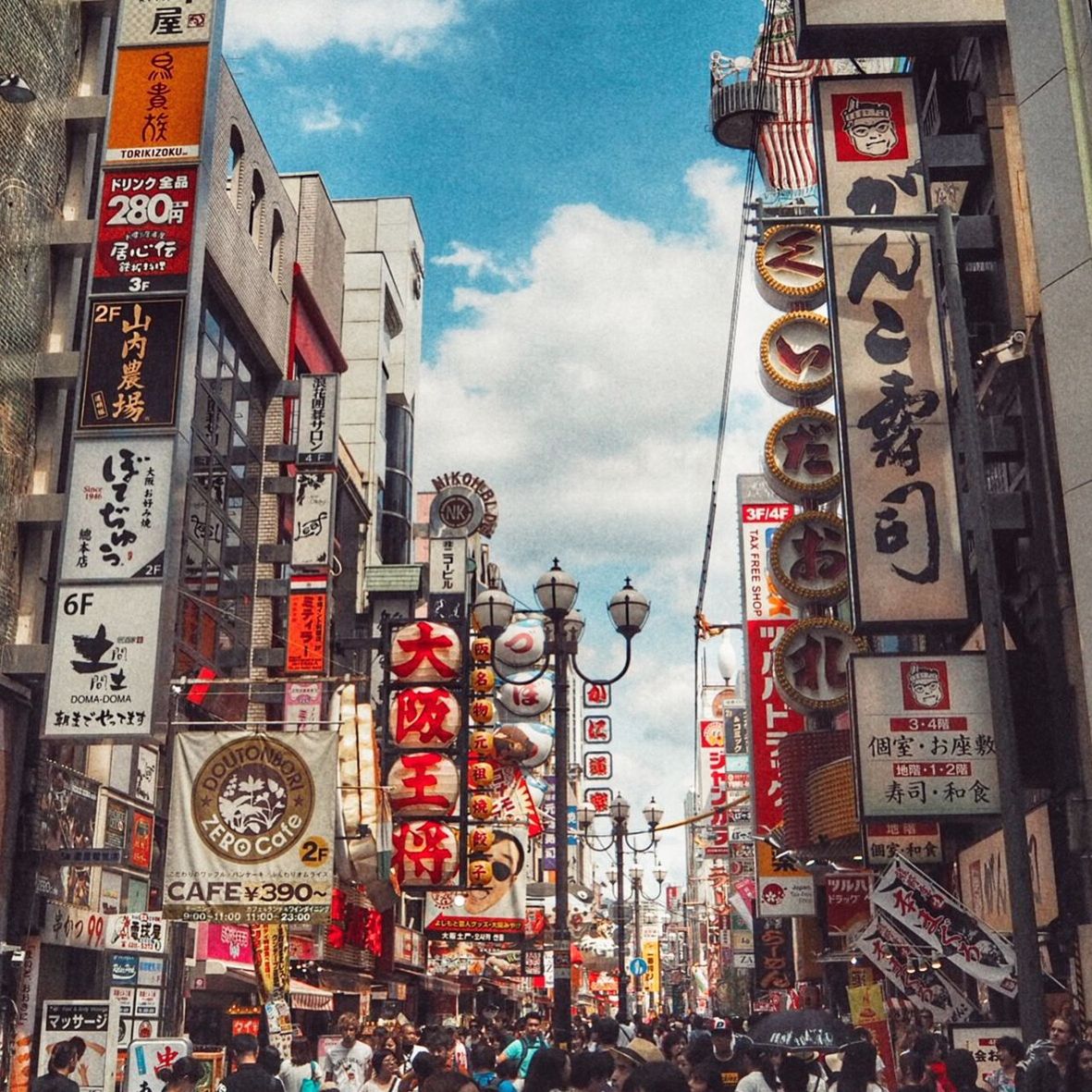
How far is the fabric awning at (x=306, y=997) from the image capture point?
3128 centimetres

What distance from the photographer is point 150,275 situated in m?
20.9

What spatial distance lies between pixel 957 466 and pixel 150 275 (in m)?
12.7

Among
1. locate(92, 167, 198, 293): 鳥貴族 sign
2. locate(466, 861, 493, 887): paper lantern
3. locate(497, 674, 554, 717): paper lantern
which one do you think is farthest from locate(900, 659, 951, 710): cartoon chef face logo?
locate(497, 674, 554, 717): paper lantern

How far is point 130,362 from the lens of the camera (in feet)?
67.8

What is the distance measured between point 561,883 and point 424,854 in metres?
13.6

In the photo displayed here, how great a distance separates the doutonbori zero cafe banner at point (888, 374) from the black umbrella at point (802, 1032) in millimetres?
8014

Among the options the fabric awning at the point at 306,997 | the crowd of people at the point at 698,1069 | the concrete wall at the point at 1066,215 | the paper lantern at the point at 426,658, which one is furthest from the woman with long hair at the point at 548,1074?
the paper lantern at the point at 426,658

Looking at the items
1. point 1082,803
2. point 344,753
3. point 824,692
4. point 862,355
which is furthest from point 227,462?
point 1082,803

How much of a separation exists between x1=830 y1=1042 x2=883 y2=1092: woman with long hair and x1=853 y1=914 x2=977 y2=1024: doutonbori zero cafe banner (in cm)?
373

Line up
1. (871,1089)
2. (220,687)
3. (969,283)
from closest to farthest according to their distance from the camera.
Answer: (871,1089) → (969,283) → (220,687)

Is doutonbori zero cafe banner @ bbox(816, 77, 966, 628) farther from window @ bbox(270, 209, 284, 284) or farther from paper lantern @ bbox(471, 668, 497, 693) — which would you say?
paper lantern @ bbox(471, 668, 497, 693)

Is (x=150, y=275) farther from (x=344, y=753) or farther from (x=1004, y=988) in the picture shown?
(x=1004, y=988)

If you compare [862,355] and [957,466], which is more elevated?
[862,355]

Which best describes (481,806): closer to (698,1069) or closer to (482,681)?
(482,681)
